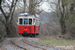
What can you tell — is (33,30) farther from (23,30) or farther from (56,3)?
(56,3)

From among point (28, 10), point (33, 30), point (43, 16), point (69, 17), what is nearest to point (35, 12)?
point (28, 10)

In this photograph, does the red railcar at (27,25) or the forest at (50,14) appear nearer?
the forest at (50,14)

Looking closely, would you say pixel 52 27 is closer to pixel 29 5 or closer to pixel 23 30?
pixel 29 5

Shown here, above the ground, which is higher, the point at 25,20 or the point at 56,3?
the point at 56,3

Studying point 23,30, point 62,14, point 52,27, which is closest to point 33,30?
point 23,30

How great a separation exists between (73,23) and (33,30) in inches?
210

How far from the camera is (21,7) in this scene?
81.0ft

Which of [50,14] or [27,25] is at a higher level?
[50,14]

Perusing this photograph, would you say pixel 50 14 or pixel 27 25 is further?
pixel 50 14

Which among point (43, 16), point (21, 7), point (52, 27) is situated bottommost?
point (52, 27)

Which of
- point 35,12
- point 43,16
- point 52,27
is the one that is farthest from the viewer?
point 52,27

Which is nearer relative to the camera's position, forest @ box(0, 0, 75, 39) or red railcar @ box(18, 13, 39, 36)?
forest @ box(0, 0, 75, 39)

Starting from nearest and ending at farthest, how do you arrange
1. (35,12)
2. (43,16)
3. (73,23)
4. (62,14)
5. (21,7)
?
(73,23)
(62,14)
(21,7)
(35,12)
(43,16)

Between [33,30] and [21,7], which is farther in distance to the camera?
[21,7]
